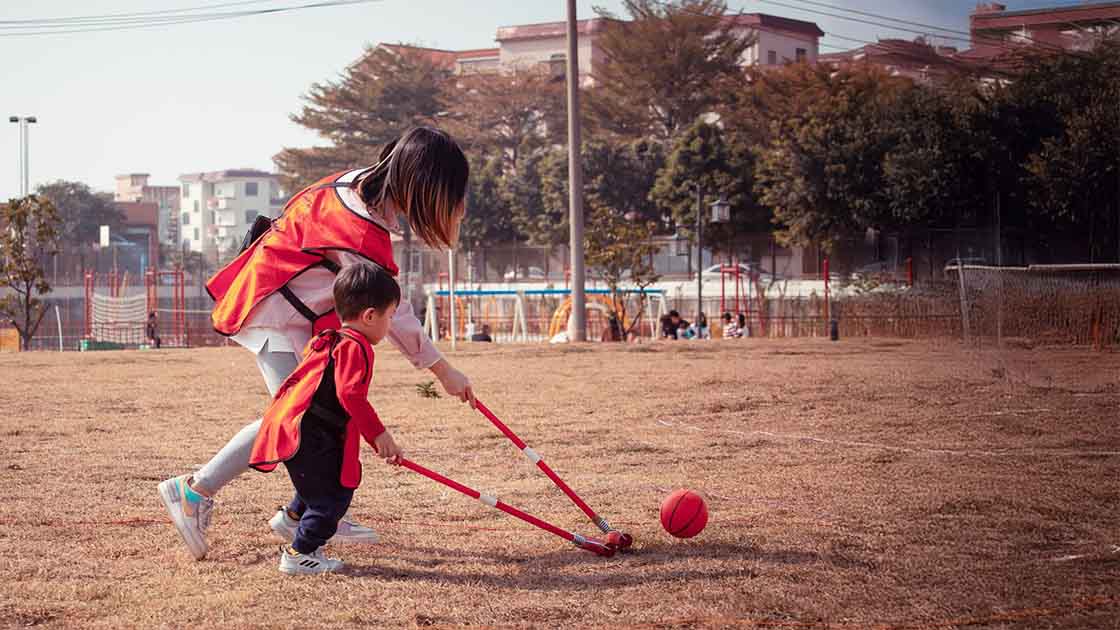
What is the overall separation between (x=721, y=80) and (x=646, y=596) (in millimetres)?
39002

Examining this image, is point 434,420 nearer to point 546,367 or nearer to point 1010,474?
point 1010,474

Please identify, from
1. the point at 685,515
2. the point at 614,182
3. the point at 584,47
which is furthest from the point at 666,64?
the point at 685,515

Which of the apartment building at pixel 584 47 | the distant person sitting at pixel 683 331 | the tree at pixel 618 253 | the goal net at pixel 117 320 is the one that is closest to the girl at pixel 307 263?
the distant person sitting at pixel 683 331

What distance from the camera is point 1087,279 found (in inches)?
504

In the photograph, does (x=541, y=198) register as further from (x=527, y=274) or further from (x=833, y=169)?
(x=833, y=169)

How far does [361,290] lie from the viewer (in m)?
3.66

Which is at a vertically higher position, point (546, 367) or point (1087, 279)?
point (1087, 279)

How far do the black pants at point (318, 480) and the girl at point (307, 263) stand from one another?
0.27 meters

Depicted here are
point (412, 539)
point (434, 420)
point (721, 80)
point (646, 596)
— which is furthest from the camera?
point (721, 80)

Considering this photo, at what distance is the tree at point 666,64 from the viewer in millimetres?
40938

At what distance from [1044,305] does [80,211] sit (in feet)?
202

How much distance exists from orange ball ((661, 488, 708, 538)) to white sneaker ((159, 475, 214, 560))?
4.92 feet

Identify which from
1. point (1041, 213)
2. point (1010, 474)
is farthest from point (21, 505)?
point (1041, 213)

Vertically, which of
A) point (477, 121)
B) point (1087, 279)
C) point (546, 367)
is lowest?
point (546, 367)
